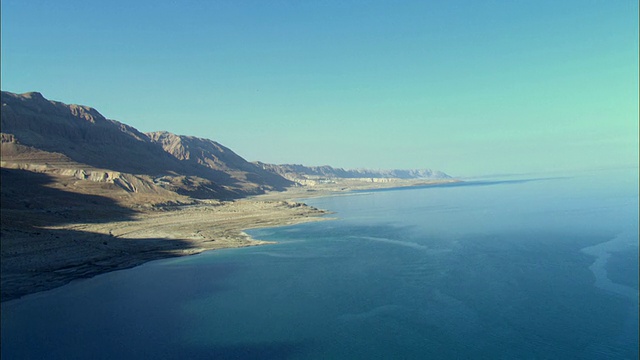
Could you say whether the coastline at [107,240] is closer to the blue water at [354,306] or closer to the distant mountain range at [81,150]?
the blue water at [354,306]

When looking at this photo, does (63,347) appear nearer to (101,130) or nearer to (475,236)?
(475,236)

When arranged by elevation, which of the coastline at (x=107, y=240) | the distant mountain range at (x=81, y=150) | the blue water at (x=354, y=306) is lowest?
the blue water at (x=354, y=306)

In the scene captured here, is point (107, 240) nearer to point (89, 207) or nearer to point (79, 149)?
point (89, 207)

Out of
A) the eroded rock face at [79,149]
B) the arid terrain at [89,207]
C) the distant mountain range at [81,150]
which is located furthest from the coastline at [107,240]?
the eroded rock face at [79,149]

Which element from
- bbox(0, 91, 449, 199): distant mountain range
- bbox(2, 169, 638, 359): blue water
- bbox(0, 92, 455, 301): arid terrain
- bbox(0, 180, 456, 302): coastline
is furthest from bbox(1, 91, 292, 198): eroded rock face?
bbox(2, 169, 638, 359): blue water

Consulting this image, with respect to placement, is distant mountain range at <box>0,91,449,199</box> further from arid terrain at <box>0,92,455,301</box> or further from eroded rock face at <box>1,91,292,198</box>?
arid terrain at <box>0,92,455,301</box>
